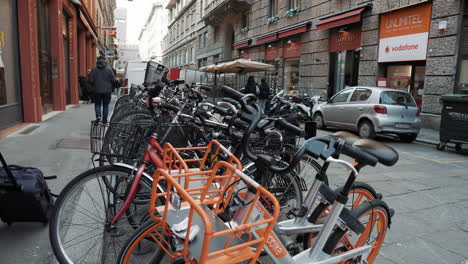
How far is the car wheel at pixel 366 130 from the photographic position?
9.78m

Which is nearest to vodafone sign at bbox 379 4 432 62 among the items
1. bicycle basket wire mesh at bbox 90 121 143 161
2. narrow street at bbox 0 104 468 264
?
narrow street at bbox 0 104 468 264

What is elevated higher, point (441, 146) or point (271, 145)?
point (271, 145)

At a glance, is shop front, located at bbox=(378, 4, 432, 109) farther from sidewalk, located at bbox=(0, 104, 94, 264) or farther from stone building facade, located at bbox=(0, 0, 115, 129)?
stone building facade, located at bbox=(0, 0, 115, 129)

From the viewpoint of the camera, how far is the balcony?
25.4 metres

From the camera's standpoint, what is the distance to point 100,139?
2.53 metres

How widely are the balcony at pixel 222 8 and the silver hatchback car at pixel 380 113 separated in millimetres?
16453

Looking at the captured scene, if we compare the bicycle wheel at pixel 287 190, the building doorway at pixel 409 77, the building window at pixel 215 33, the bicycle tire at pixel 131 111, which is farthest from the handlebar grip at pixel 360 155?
the building window at pixel 215 33

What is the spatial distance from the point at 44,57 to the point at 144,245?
36.0 feet

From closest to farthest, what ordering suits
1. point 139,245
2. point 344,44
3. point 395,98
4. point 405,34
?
1. point 139,245
2. point 395,98
3. point 405,34
4. point 344,44

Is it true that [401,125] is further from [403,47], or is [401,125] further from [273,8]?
[273,8]

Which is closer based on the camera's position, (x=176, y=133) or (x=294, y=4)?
(x=176, y=133)

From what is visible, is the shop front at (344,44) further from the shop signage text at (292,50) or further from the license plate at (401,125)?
the license plate at (401,125)

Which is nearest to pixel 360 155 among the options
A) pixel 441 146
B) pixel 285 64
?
pixel 441 146

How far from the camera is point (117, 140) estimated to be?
8.27ft
